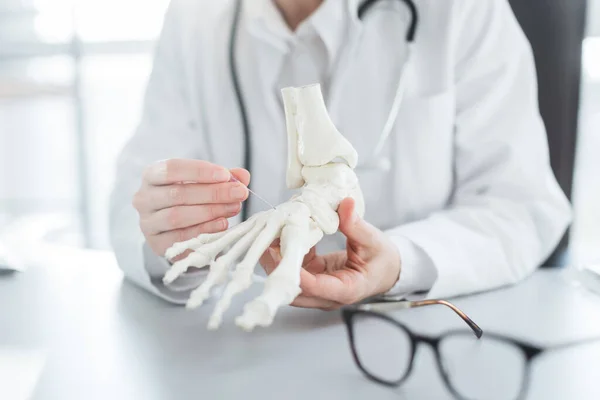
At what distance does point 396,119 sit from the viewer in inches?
19.7

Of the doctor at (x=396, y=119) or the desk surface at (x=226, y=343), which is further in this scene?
the doctor at (x=396, y=119)

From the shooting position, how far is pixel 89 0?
85cm

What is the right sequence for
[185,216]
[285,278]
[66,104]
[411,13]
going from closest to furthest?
1. [285,278]
2. [185,216]
3. [411,13]
4. [66,104]

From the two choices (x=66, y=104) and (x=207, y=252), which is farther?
(x=66, y=104)

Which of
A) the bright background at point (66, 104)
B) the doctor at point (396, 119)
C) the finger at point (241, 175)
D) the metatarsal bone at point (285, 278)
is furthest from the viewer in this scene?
the bright background at point (66, 104)

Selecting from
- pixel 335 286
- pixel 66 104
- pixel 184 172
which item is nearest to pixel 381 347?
pixel 335 286

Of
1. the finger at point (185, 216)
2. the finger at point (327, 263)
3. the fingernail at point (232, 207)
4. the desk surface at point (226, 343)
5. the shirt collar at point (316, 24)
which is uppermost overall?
the shirt collar at point (316, 24)

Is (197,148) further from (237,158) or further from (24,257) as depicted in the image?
(24,257)

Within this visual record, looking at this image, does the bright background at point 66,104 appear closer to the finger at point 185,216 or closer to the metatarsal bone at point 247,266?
the finger at point 185,216

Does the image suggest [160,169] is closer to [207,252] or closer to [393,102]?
[207,252]

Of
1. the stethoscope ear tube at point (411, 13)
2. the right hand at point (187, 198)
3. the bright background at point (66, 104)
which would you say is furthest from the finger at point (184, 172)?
the bright background at point (66, 104)

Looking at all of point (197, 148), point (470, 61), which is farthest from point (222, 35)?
point (470, 61)

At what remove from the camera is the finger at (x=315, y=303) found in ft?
1.08

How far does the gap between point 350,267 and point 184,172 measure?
0.39ft
